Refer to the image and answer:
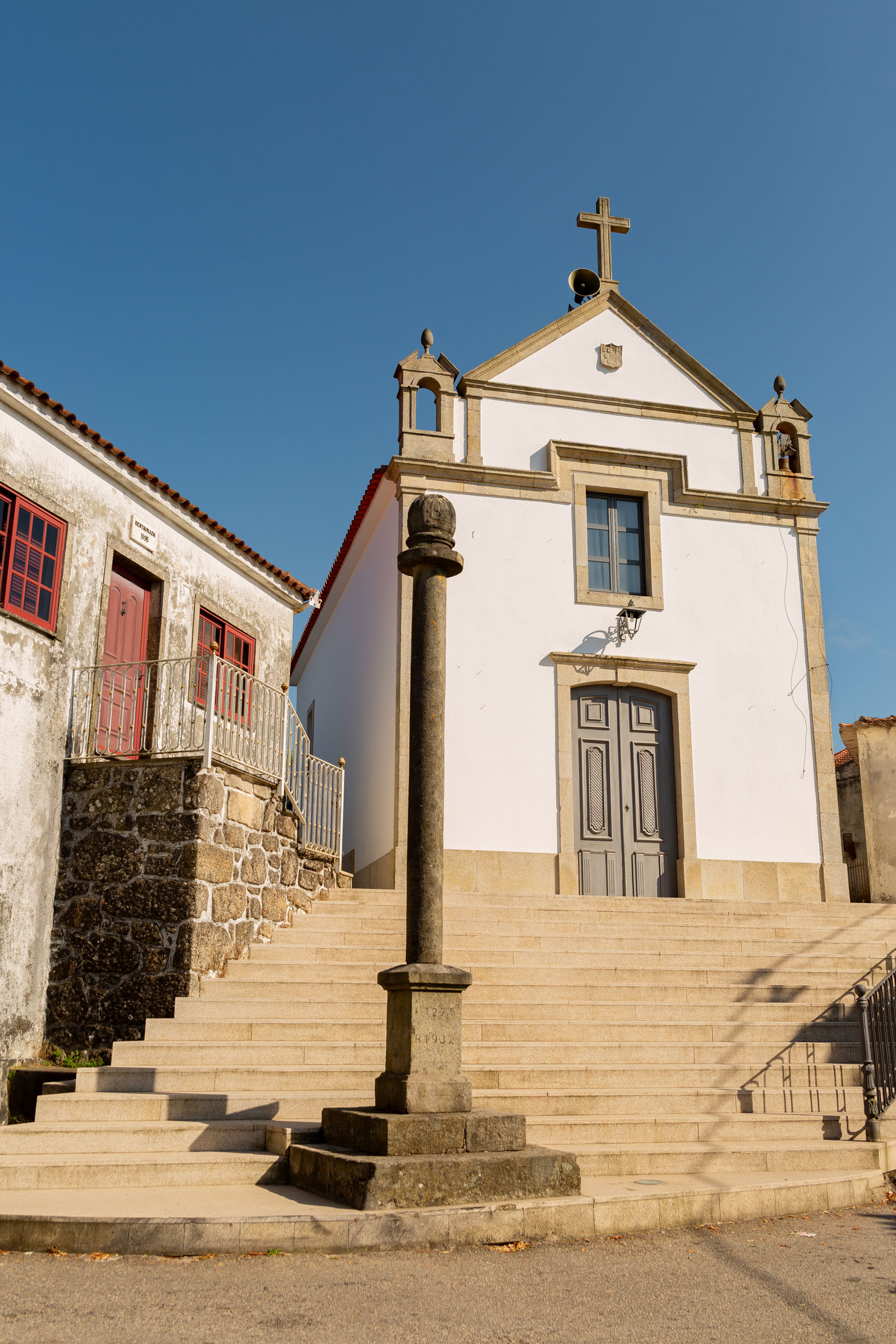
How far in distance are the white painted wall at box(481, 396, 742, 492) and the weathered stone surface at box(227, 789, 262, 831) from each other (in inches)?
230

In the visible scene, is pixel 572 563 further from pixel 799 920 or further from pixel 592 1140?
pixel 592 1140

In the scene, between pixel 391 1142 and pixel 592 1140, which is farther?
pixel 592 1140

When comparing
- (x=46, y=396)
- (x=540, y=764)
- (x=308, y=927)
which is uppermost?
(x=46, y=396)

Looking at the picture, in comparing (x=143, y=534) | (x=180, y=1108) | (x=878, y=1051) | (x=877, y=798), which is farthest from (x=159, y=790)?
(x=877, y=798)

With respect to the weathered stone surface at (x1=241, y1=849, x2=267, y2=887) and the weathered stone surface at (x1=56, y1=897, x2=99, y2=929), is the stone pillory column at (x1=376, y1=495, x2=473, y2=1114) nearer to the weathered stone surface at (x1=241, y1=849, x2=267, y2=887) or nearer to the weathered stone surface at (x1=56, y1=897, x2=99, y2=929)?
the weathered stone surface at (x1=241, y1=849, x2=267, y2=887)

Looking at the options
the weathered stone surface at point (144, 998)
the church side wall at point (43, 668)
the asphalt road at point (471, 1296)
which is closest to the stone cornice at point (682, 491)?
the church side wall at point (43, 668)

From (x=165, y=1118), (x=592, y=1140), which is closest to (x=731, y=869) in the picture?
(x=592, y=1140)

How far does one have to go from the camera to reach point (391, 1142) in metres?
5.21

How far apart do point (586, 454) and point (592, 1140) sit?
9279 mm

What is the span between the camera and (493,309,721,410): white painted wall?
14.1 metres

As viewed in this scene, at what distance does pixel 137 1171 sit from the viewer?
18.1 feet

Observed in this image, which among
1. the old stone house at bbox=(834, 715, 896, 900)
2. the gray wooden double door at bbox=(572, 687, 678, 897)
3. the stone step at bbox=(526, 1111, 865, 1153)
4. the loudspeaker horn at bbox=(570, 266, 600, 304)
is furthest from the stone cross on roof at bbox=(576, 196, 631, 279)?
the stone step at bbox=(526, 1111, 865, 1153)

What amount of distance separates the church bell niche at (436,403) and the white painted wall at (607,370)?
0.73 m

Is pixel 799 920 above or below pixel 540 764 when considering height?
below
